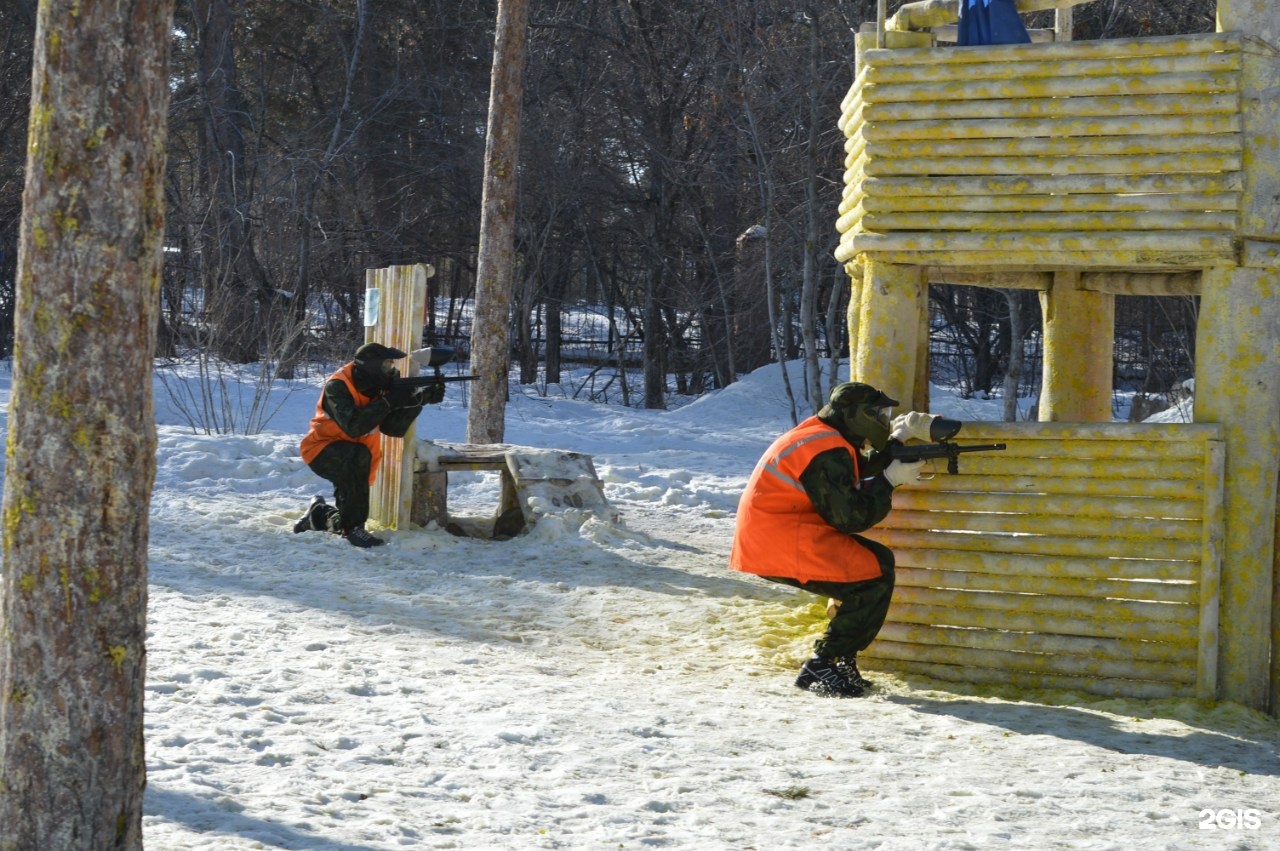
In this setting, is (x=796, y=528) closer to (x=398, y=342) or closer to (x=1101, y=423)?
(x=1101, y=423)

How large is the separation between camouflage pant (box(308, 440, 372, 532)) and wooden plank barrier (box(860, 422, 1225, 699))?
14.0 ft

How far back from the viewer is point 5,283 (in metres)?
23.4

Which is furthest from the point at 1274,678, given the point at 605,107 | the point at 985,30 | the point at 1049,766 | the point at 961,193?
the point at 605,107

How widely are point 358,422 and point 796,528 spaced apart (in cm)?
410

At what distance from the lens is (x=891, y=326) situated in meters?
6.89

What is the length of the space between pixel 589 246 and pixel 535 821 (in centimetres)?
2100

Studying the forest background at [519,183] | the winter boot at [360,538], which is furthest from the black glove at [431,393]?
the forest background at [519,183]

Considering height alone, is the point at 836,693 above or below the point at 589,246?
below

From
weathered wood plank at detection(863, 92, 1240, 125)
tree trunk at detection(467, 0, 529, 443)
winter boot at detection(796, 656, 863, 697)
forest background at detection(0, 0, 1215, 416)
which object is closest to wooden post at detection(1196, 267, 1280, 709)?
weathered wood plank at detection(863, 92, 1240, 125)

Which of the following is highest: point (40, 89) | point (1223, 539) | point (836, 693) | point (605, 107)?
point (605, 107)

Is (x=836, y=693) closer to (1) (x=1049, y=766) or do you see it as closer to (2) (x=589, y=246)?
(1) (x=1049, y=766)

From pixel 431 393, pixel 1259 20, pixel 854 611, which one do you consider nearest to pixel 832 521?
pixel 854 611

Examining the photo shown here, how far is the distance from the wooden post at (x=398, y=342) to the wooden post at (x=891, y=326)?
4.05m

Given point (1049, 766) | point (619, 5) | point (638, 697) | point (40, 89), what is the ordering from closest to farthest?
point (40, 89), point (1049, 766), point (638, 697), point (619, 5)
